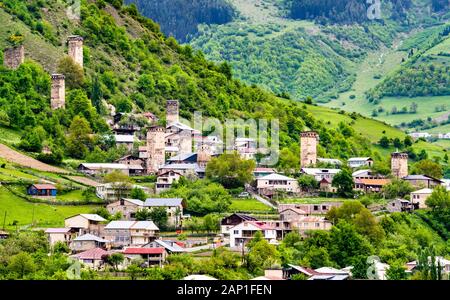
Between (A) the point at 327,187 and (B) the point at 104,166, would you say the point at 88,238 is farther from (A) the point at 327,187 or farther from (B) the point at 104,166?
(A) the point at 327,187

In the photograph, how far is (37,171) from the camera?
73.8 m

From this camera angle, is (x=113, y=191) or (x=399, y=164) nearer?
(x=113, y=191)

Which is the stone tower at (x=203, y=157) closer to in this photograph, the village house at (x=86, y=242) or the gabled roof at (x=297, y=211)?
the gabled roof at (x=297, y=211)

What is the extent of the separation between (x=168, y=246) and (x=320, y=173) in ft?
83.8

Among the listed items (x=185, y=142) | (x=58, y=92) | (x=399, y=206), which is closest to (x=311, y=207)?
(x=399, y=206)

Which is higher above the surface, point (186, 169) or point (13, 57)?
point (13, 57)

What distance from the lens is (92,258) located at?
56656 millimetres

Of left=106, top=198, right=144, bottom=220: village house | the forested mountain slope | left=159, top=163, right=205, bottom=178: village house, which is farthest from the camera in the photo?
the forested mountain slope

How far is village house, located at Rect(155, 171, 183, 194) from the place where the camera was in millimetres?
76062

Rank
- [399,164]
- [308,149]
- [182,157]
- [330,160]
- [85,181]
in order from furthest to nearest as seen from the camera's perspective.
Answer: [330,160] → [399,164] → [308,149] → [182,157] → [85,181]

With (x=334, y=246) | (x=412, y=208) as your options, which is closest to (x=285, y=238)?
(x=334, y=246)

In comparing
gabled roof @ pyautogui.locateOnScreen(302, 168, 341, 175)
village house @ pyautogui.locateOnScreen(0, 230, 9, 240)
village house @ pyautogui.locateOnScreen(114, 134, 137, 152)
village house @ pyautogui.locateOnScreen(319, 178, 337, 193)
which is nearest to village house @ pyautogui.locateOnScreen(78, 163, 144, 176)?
village house @ pyautogui.locateOnScreen(114, 134, 137, 152)

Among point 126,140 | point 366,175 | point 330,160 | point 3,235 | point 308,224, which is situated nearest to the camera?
point 3,235

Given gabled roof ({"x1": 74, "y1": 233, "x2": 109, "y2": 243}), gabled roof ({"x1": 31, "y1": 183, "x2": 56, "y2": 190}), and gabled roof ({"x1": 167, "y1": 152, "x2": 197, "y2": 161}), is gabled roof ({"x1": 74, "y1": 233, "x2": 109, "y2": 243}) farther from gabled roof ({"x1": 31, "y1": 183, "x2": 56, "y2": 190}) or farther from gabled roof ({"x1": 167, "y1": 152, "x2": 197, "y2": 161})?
gabled roof ({"x1": 167, "y1": 152, "x2": 197, "y2": 161})
